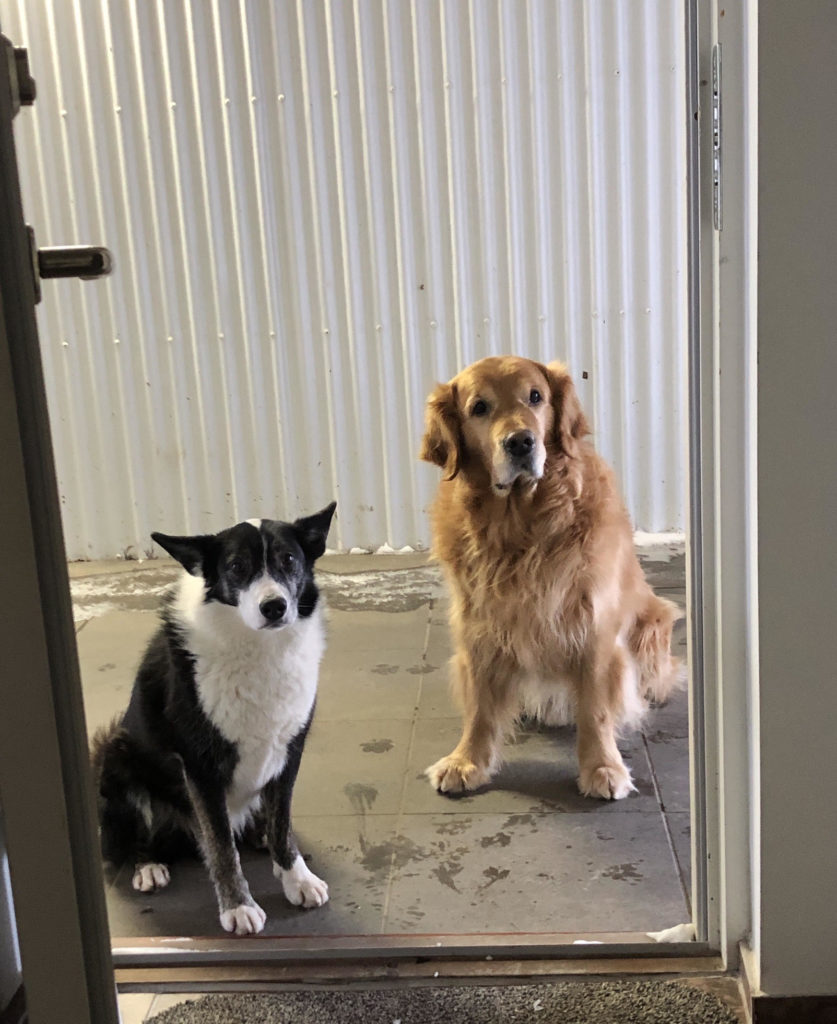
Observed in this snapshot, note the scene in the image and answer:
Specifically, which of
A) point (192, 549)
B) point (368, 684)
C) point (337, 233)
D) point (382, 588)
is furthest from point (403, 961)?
point (337, 233)

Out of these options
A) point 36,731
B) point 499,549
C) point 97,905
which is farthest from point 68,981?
point 499,549

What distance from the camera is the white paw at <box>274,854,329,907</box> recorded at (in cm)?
169

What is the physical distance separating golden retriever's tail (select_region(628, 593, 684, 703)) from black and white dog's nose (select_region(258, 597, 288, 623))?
38.6 inches

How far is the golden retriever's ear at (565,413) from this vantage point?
6.88ft

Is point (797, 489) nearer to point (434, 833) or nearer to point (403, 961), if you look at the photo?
point (403, 961)

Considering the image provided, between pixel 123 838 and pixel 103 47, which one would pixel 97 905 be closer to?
pixel 123 838

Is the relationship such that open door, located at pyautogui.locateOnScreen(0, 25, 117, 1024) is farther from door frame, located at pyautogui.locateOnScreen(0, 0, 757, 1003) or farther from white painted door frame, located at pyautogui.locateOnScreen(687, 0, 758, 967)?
white painted door frame, located at pyautogui.locateOnScreen(687, 0, 758, 967)

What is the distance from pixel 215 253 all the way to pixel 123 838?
7.70 ft

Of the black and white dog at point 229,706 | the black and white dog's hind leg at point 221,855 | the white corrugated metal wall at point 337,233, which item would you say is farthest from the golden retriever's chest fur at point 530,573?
the white corrugated metal wall at point 337,233

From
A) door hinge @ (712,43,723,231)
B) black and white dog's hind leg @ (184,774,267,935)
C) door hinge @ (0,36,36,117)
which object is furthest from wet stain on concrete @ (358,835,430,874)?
door hinge @ (0,36,36,117)

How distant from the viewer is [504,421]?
2.04 meters

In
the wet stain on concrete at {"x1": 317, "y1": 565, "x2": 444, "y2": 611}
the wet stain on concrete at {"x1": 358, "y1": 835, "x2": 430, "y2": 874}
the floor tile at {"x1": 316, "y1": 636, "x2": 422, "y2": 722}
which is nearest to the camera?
the wet stain on concrete at {"x1": 358, "y1": 835, "x2": 430, "y2": 874}

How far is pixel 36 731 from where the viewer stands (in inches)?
37.9

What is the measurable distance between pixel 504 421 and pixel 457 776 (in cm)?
72
